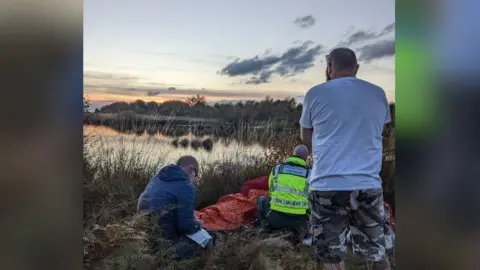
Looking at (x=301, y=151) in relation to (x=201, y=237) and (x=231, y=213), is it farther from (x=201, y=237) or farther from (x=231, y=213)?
(x=201, y=237)

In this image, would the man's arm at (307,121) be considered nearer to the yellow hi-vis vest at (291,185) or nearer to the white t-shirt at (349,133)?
the white t-shirt at (349,133)

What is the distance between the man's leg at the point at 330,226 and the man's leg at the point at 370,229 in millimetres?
85

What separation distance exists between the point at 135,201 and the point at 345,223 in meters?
1.33

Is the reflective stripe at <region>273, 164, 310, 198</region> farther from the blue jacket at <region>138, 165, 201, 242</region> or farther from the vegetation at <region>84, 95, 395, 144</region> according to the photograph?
the blue jacket at <region>138, 165, 201, 242</region>

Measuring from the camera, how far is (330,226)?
3.75m

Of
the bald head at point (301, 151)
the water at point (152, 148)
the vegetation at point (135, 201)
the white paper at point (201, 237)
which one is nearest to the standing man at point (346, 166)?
the vegetation at point (135, 201)

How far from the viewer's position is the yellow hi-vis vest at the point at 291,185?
4156 mm

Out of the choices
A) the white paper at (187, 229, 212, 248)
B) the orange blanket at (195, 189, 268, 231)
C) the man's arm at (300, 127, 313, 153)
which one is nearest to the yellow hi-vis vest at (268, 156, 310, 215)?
the orange blanket at (195, 189, 268, 231)

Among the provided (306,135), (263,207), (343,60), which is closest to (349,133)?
(306,135)

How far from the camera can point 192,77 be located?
3971 millimetres

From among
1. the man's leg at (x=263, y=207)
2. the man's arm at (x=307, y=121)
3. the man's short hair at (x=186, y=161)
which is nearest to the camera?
the man's arm at (x=307, y=121)
